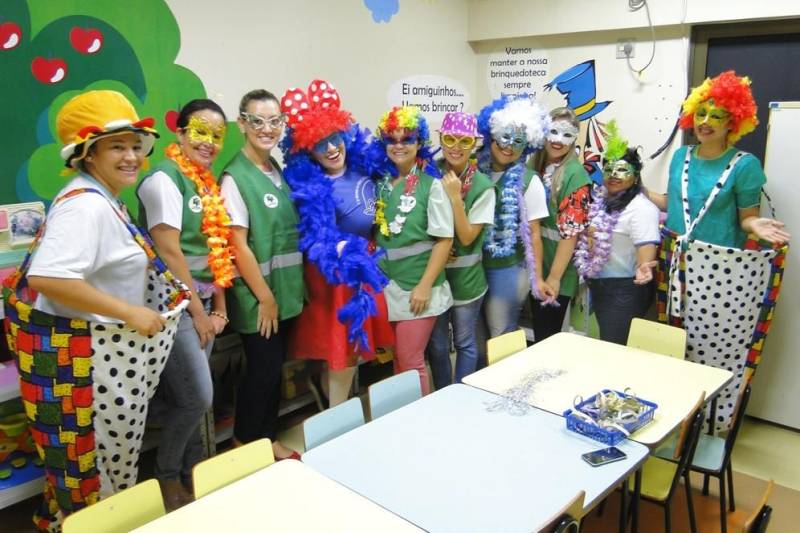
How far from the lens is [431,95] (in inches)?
181

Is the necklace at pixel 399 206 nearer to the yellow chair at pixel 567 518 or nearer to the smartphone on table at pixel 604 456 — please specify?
the smartphone on table at pixel 604 456

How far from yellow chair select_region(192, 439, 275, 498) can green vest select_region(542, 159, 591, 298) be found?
A: 2044 mm

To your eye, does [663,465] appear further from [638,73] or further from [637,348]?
[638,73]

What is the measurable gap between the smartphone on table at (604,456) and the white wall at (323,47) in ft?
8.44

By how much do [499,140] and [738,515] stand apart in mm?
2036

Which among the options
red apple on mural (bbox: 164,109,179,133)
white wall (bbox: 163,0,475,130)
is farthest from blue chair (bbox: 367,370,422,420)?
white wall (bbox: 163,0,475,130)

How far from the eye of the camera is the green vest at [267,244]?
2613 mm

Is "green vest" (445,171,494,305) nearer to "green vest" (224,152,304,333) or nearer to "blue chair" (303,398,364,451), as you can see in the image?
"green vest" (224,152,304,333)

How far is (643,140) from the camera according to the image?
4.13 meters

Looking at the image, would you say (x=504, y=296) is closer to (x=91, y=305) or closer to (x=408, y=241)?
(x=408, y=241)

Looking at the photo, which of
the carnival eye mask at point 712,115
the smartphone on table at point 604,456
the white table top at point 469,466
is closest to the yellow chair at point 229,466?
the white table top at point 469,466

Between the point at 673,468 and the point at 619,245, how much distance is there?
3.90 feet

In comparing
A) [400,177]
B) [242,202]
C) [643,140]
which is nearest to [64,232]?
[242,202]

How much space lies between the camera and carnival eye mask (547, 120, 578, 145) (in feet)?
10.4
